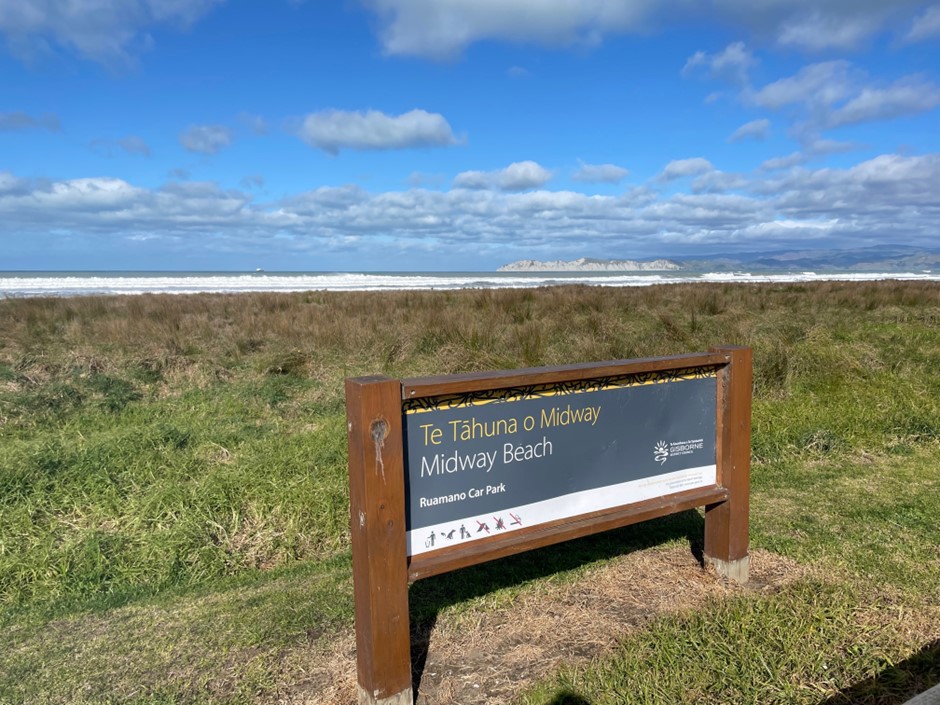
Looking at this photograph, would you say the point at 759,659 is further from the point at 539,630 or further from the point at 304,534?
the point at 304,534

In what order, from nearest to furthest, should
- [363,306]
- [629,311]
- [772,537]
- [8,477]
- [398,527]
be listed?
[398,527]
[772,537]
[8,477]
[629,311]
[363,306]

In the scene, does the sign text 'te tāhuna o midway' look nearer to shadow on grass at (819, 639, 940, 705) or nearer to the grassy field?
the grassy field

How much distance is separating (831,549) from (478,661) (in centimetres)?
227

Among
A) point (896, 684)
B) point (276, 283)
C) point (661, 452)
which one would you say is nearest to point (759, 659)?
point (896, 684)

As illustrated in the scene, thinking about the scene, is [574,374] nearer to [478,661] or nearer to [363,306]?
[478,661]

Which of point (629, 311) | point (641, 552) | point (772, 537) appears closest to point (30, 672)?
point (641, 552)

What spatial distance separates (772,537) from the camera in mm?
3971

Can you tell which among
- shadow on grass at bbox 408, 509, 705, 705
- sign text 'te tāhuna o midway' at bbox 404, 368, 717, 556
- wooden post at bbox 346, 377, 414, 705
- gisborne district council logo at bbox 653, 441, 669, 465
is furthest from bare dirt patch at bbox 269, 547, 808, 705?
gisborne district council logo at bbox 653, 441, 669, 465

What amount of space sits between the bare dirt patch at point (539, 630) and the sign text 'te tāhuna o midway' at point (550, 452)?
57cm

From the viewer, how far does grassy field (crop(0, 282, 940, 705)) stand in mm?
2664

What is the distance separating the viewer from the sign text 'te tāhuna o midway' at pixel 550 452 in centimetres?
245

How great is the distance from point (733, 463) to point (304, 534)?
9.21ft

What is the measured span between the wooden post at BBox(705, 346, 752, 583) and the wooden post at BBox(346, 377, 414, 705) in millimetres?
1815

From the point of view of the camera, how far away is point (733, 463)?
330 cm
